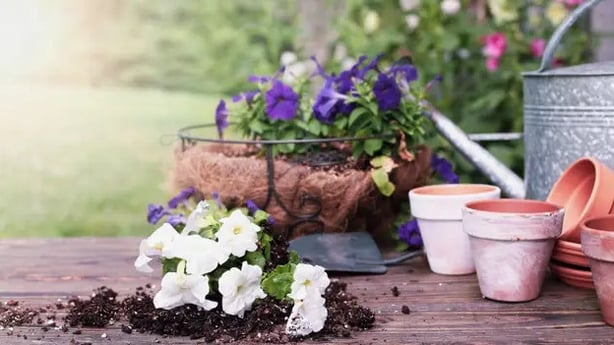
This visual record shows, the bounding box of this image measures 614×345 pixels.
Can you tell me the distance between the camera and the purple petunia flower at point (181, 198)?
1271 millimetres

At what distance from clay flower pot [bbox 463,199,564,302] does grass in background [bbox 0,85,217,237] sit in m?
2.12

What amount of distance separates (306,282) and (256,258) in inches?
3.8

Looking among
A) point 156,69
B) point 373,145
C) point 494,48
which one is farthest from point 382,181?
point 156,69

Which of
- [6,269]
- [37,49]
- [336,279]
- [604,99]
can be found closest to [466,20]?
[604,99]

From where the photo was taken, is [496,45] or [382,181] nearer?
[382,181]

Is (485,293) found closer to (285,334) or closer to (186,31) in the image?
(285,334)

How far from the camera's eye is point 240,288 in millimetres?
912

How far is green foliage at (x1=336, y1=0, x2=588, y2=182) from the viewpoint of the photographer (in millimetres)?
2207

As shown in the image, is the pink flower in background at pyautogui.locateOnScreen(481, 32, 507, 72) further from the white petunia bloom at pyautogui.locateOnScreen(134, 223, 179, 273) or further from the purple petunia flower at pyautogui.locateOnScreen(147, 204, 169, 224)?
the white petunia bloom at pyautogui.locateOnScreen(134, 223, 179, 273)

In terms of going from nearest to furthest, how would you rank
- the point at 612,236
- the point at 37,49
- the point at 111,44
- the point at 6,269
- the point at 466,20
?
the point at 612,236 → the point at 6,269 → the point at 466,20 → the point at 37,49 → the point at 111,44

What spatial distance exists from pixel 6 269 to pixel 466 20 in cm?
162

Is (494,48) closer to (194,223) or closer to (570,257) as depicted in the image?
(570,257)

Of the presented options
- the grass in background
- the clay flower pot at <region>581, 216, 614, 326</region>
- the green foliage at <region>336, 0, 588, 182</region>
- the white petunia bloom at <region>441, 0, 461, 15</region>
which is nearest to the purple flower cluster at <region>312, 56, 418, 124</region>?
the clay flower pot at <region>581, 216, 614, 326</region>

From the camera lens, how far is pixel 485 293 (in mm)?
1021
